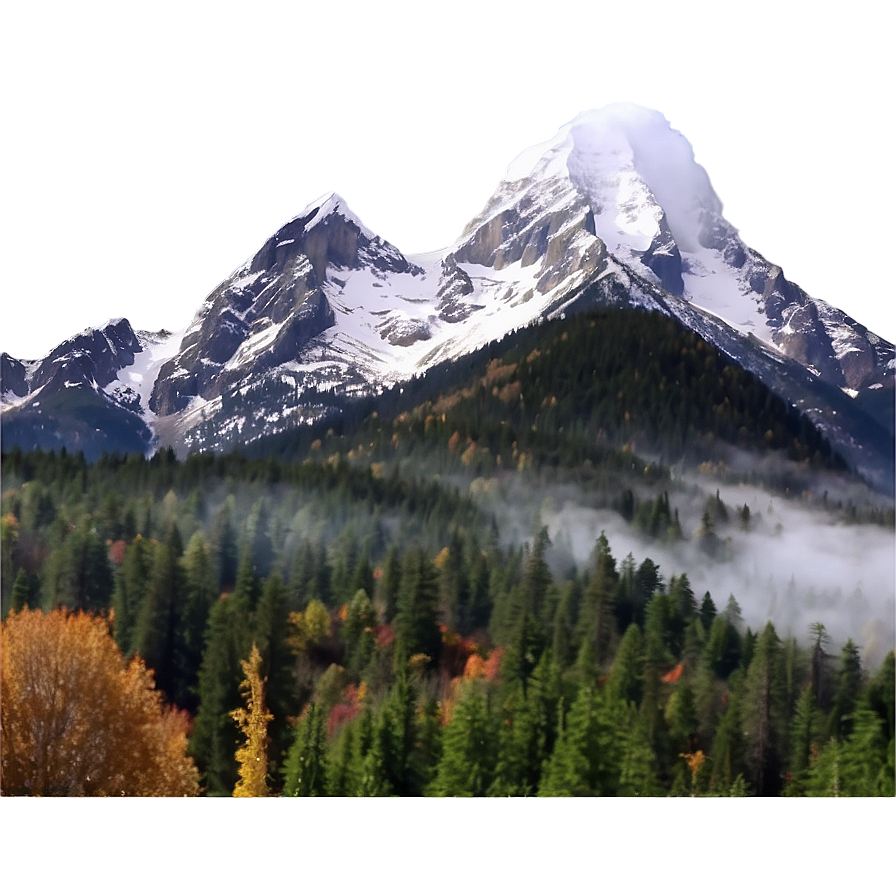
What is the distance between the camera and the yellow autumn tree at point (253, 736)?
84.2 feet

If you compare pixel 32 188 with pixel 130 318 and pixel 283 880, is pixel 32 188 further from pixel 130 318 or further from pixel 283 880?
pixel 283 880

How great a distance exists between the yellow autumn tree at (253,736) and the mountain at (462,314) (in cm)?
677

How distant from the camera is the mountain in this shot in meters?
29.1

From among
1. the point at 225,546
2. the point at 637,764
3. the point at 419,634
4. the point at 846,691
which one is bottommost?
the point at 637,764

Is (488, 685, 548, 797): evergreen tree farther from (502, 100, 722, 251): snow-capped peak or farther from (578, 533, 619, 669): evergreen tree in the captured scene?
(502, 100, 722, 251): snow-capped peak

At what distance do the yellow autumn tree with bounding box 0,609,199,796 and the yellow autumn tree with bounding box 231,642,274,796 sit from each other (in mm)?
1173

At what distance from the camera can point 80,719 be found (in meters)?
25.8

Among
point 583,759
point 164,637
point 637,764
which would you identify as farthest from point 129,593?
point 637,764

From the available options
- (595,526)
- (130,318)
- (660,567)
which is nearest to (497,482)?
(595,526)

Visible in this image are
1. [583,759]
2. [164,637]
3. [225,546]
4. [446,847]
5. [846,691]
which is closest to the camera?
[446,847]

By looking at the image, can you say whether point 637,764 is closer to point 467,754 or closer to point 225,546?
point 467,754

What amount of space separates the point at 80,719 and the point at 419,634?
8.19 metres

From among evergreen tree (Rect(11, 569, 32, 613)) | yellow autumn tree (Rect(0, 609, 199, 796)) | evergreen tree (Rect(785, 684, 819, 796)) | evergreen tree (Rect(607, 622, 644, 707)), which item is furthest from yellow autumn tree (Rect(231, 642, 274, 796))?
evergreen tree (Rect(785, 684, 819, 796))

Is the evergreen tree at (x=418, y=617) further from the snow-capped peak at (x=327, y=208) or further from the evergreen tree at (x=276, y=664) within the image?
the snow-capped peak at (x=327, y=208)
